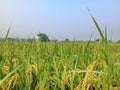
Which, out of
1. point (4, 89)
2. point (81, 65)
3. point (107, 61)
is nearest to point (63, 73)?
point (81, 65)

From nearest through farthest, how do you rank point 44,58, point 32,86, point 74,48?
point 32,86 < point 44,58 < point 74,48

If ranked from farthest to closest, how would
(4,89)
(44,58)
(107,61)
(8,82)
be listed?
(44,58)
(8,82)
(4,89)
(107,61)

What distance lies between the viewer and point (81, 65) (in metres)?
2.75

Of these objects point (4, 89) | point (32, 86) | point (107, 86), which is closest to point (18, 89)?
point (32, 86)

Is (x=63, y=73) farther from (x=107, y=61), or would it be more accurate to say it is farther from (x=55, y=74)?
(x=107, y=61)

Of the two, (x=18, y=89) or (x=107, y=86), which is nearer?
(x=107, y=86)

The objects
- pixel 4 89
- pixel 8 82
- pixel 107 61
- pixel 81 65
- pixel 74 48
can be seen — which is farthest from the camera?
pixel 74 48

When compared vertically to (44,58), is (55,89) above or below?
below

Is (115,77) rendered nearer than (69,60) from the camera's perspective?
Yes

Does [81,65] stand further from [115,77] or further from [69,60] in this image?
[115,77]

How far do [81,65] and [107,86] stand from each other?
2.90 feet

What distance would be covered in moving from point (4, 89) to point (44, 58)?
86 centimetres

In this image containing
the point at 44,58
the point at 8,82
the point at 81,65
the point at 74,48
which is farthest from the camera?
the point at 74,48

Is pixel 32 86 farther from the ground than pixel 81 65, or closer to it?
closer to it
